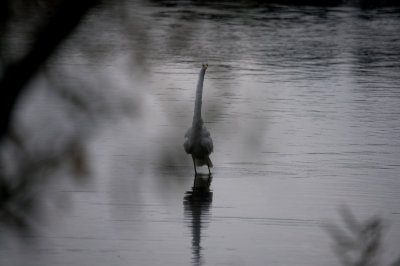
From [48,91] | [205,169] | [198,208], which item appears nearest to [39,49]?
[48,91]

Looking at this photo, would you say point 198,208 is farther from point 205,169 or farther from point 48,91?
point 48,91

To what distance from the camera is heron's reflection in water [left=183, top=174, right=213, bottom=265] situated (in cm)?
755

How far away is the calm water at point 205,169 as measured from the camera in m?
2.29

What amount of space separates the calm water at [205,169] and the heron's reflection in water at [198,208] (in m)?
0.02

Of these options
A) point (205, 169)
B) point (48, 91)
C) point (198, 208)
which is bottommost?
point (205, 169)

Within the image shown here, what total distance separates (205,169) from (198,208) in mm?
1837

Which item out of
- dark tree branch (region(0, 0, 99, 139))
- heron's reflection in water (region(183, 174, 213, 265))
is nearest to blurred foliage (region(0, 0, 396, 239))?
dark tree branch (region(0, 0, 99, 139))

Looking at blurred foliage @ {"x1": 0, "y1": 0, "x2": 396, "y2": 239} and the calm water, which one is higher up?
blurred foliage @ {"x1": 0, "y1": 0, "x2": 396, "y2": 239}

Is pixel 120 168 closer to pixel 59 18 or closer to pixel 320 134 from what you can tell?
pixel 59 18

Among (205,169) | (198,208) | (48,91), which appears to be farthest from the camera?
(205,169)

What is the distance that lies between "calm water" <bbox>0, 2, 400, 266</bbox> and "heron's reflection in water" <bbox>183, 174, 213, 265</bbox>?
0.07ft

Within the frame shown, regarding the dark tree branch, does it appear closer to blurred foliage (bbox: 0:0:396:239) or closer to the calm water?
blurred foliage (bbox: 0:0:396:239)

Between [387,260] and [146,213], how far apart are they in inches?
93.8

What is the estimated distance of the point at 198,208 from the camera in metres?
8.77
